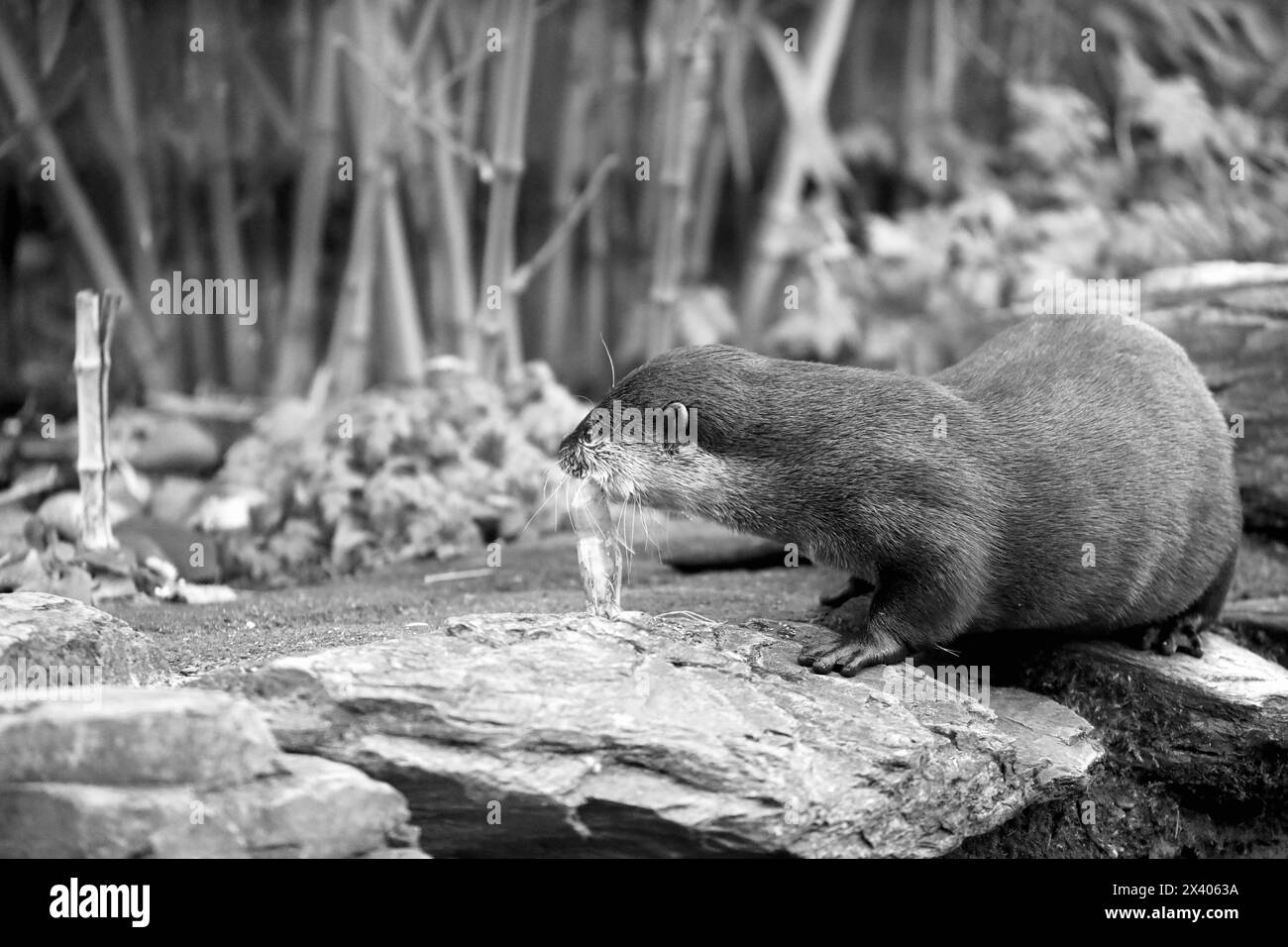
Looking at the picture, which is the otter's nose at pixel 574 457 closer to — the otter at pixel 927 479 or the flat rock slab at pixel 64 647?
the otter at pixel 927 479

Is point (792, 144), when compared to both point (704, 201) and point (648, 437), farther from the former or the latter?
point (648, 437)

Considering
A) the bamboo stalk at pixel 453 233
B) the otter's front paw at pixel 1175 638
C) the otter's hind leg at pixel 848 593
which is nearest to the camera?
the otter's front paw at pixel 1175 638

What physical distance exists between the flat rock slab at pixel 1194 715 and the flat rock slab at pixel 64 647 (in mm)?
2753

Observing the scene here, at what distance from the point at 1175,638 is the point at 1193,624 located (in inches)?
4.6

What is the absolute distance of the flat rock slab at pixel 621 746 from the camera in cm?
329

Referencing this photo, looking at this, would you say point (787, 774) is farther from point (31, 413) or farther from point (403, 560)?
point (31, 413)

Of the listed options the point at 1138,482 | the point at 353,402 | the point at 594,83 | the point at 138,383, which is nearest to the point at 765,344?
the point at 594,83

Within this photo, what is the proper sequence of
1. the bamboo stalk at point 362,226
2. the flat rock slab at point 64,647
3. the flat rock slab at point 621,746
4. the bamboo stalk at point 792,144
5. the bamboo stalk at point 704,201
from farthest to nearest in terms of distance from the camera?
the bamboo stalk at point 704,201, the bamboo stalk at point 792,144, the bamboo stalk at point 362,226, the flat rock slab at point 64,647, the flat rock slab at point 621,746

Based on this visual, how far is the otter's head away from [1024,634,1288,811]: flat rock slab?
1393mm

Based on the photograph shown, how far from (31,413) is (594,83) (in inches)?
138

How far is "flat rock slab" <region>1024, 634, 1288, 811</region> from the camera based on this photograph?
429 cm

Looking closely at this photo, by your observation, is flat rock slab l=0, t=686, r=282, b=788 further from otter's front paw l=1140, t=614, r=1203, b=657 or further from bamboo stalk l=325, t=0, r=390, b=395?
bamboo stalk l=325, t=0, r=390, b=395

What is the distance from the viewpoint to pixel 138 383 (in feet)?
24.5

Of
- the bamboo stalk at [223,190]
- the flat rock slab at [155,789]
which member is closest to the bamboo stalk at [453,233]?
the bamboo stalk at [223,190]
